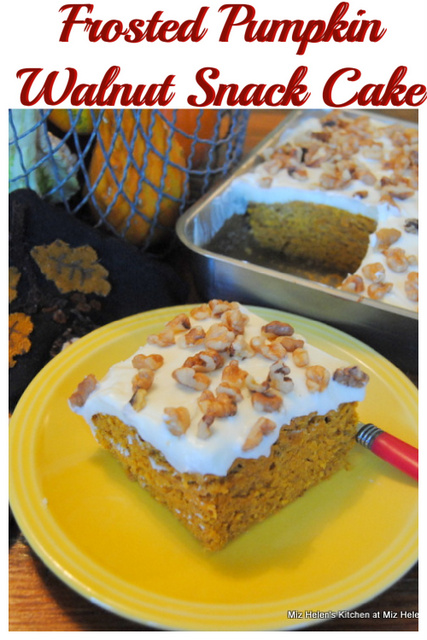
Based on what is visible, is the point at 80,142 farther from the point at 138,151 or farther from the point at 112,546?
the point at 112,546

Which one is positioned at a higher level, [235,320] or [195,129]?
[195,129]

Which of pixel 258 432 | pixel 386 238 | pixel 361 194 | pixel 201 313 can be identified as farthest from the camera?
pixel 361 194

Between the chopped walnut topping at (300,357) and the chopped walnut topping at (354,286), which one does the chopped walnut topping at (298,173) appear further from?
the chopped walnut topping at (300,357)

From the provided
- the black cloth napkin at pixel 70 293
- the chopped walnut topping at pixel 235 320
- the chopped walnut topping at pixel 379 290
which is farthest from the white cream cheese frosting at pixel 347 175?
the chopped walnut topping at pixel 235 320

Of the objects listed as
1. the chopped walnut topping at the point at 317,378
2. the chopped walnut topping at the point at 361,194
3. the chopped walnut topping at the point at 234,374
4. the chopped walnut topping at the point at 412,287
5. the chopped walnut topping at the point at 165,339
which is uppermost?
the chopped walnut topping at the point at 361,194

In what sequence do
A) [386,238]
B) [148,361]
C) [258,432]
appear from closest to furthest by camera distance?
[258,432]
[148,361]
[386,238]

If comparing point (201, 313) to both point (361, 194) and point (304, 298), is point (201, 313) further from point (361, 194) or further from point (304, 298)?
point (361, 194)

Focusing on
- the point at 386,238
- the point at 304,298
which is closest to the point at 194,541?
the point at 304,298

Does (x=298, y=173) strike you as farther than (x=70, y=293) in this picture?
Yes
